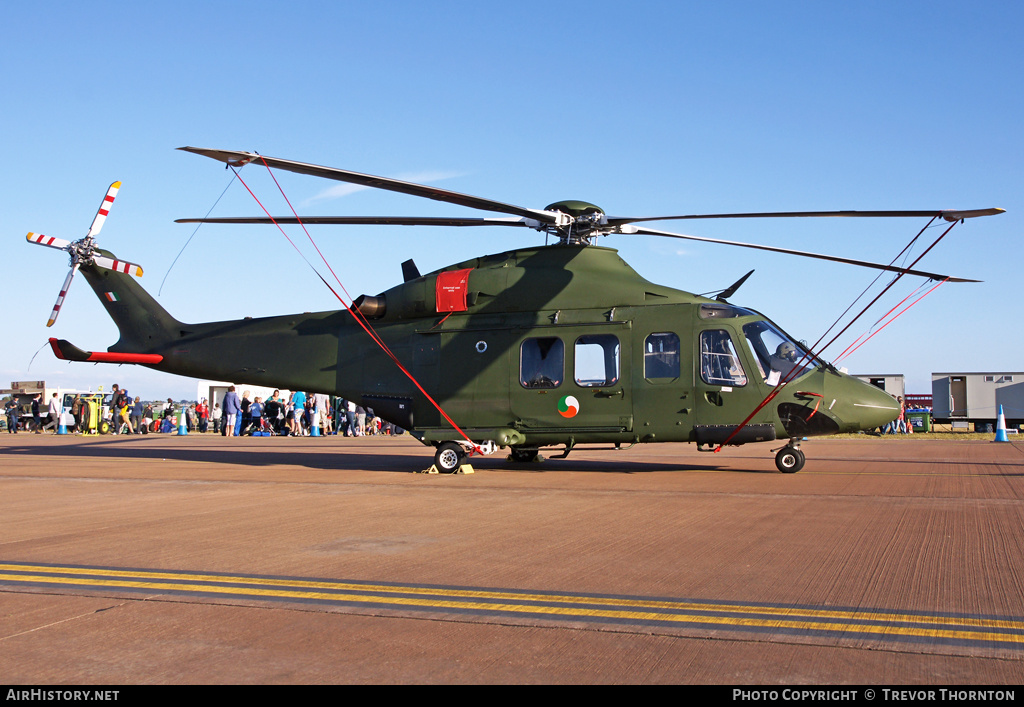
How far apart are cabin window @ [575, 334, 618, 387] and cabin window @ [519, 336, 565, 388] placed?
272 mm

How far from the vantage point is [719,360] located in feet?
37.9

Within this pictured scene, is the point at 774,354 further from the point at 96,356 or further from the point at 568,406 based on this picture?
the point at 96,356

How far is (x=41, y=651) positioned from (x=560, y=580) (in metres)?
2.63

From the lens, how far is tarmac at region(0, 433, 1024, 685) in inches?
123

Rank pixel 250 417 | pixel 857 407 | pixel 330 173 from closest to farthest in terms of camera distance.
→ pixel 330 173, pixel 857 407, pixel 250 417

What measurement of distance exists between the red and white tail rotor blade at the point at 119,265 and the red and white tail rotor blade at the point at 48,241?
1.75ft

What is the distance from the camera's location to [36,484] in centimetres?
1039

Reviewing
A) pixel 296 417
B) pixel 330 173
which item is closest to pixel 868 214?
pixel 330 173

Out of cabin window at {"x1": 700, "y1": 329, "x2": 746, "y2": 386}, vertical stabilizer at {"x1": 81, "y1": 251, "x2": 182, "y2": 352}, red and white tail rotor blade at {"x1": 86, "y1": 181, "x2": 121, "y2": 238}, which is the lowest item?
cabin window at {"x1": 700, "y1": 329, "x2": 746, "y2": 386}

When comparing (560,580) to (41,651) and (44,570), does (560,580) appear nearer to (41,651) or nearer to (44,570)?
(41,651)

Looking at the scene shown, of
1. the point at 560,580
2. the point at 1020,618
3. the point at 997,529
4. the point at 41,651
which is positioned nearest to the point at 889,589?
the point at 1020,618

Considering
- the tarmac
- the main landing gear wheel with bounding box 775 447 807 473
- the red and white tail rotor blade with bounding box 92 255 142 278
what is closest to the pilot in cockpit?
the main landing gear wheel with bounding box 775 447 807 473

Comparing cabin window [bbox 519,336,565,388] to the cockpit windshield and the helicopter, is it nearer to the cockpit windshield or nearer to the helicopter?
the helicopter

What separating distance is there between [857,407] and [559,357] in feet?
14.3
